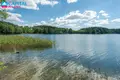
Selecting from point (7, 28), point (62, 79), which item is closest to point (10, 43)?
point (62, 79)

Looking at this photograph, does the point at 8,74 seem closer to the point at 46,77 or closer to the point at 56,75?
the point at 46,77

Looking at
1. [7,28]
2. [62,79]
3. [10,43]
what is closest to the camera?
[62,79]

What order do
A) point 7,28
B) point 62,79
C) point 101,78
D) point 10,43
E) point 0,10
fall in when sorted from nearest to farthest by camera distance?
point 0,10, point 62,79, point 101,78, point 10,43, point 7,28

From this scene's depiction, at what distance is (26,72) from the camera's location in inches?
713

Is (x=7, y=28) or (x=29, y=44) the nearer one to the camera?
(x=29, y=44)

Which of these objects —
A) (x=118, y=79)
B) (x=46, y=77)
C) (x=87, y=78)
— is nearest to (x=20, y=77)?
(x=46, y=77)

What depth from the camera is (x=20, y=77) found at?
1611cm

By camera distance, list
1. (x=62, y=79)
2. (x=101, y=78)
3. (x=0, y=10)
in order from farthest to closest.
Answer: (x=101, y=78) → (x=62, y=79) → (x=0, y=10)

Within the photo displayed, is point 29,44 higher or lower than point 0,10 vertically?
lower

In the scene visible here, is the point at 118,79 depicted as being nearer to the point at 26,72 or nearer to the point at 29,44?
the point at 26,72

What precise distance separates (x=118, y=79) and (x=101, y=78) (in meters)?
1.99

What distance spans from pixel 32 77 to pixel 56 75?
290 cm

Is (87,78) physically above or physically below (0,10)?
below

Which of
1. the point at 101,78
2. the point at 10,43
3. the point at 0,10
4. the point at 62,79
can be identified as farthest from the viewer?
the point at 10,43
